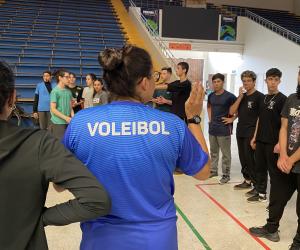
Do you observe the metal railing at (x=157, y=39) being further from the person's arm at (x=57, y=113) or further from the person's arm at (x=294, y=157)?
the person's arm at (x=294, y=157)

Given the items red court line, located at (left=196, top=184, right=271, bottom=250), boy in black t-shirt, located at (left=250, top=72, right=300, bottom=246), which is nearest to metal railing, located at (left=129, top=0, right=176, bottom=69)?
red court line, located at (left=196, top=184, right=271, bottom=250)

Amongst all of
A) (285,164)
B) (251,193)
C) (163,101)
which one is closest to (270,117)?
(285,164)

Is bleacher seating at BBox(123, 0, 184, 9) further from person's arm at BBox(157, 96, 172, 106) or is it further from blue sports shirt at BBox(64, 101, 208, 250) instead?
blue sports shirt at BBox(64, 101, 208, 250)

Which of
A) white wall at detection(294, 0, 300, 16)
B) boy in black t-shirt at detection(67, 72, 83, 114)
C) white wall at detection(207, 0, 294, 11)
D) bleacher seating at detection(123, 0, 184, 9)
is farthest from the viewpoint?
white wall at detection(294, 0, 300, 16)

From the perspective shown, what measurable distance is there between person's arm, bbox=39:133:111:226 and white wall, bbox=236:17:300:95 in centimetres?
1196

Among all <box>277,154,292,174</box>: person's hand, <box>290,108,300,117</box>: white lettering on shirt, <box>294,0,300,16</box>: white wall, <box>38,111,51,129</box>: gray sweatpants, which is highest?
<box>294,0,300,16</box>: white wall

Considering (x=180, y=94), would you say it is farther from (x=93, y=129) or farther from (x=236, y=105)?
(x=93, y=129)

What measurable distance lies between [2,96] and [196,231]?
2476mm

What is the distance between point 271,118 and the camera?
11.2ft

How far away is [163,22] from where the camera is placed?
13.1m

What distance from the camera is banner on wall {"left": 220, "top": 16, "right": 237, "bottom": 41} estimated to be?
45.0 ft

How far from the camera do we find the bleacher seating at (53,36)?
27.0 feet

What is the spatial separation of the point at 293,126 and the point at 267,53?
38.5 ft

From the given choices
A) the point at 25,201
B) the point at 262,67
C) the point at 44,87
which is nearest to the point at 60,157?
the point at 25,201
